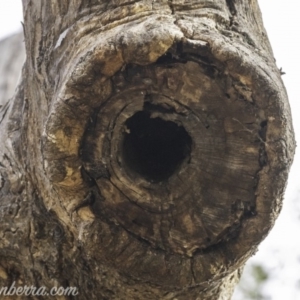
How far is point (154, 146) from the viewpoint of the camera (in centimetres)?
108

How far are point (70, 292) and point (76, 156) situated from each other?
0.35 m

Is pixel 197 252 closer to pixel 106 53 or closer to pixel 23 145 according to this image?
pixel 106 53

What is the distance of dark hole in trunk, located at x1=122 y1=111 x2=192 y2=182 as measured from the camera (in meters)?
1.02

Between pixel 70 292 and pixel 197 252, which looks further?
pixel 70 292

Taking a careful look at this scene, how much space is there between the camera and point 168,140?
1.08m

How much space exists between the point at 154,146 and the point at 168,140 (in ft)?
0.09

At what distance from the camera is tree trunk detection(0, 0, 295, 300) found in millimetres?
949

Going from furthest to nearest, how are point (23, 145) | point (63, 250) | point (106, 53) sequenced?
point (23, 145) → point (63, 250) → point (106, 53)

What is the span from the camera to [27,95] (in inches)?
51.0

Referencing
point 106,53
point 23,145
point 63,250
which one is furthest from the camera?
point 23,145

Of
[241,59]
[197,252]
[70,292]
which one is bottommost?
[70,292]

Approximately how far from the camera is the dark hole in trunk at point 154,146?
102 cm

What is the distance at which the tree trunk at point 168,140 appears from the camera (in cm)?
95

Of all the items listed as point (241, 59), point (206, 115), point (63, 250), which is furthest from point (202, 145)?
point (63, 250)
